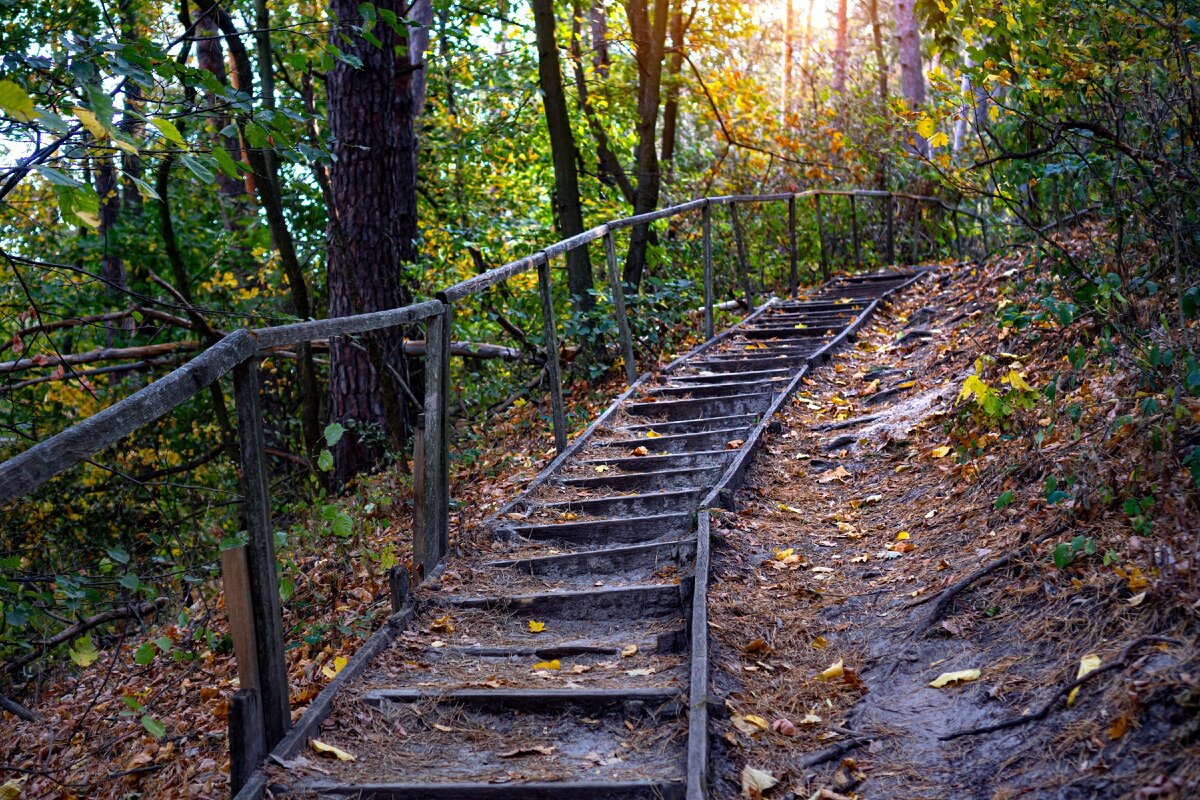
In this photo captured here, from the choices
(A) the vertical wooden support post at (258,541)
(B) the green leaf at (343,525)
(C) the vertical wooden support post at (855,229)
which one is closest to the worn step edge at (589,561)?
(B) the green leaf at (343,525)

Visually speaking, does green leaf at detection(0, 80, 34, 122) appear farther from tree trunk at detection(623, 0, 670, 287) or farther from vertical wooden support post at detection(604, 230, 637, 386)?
tree trunk at detection(623, 0, 670, 287)

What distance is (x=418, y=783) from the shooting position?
3.29 m

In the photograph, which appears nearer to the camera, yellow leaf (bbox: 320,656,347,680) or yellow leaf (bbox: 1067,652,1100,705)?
yellow leaf (bbox: 1067,652,1100,705)

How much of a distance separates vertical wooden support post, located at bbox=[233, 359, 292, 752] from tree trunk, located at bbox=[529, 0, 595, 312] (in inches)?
268

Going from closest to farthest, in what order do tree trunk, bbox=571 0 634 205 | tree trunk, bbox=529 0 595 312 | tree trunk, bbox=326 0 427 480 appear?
tree trunk, bbox=326 0 427 480 < tree trunk, bbox=529 0 595 312 < tree trunk, bbox=571 0 634 205

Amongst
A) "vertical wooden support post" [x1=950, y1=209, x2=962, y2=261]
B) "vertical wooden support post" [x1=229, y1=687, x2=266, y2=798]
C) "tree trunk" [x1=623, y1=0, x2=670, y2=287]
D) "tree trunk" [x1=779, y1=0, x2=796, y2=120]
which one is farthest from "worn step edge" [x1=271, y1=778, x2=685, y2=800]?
"tree trunk" [x1=779, y1=0, x2=796, y2=120]

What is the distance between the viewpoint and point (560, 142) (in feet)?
35.4

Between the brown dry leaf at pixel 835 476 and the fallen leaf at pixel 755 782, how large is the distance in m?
3.38

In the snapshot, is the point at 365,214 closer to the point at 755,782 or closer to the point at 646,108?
the point at 646,108

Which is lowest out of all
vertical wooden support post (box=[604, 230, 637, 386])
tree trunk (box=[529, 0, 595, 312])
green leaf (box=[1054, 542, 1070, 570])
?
green leaf (box=[1054, 542, 1070, 570])

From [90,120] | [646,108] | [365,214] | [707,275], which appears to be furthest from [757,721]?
[646,108]

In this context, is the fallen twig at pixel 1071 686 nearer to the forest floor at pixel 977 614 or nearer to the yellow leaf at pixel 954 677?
the forest floor at pixel 977 614

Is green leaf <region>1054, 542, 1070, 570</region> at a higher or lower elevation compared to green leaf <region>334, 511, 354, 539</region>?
lower

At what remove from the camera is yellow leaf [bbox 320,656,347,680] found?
465 cm
